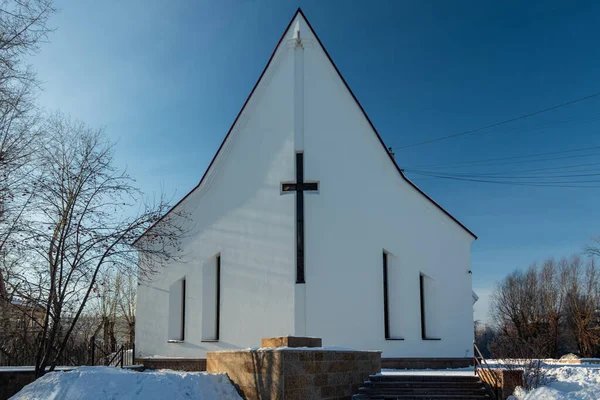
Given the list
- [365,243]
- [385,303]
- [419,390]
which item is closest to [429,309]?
[385,303]

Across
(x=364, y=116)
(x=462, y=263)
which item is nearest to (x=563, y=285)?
(x=462, y=263)

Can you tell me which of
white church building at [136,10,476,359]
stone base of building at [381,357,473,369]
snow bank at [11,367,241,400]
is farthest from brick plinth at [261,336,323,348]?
stone base of building at [381,357,473,369]

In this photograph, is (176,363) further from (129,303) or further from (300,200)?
(129,303)

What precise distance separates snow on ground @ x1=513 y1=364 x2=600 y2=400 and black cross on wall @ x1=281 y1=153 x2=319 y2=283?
317 inches

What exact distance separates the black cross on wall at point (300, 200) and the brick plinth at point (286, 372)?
6.52 meters

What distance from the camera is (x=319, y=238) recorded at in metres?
18.5

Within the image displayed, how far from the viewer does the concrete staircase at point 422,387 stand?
11805 mm

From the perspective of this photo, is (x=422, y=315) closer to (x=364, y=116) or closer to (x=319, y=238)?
(x=319, y=238)

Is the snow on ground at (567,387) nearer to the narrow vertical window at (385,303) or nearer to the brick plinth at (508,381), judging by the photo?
the brick plinth at (508,381)

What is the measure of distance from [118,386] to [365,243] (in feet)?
36.5

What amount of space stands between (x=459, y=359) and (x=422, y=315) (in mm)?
1876

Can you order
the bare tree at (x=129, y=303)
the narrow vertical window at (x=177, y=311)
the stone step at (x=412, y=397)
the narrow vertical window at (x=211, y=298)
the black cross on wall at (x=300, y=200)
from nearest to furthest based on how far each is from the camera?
the stone step at (x=412, y=397) → the black cross on wall at (x=300, y=200) → the narrow vertical window at (x=211, y=298) → the narrow vertical window at (x=177, y=311) → the bare tree at (x=129, y=303)

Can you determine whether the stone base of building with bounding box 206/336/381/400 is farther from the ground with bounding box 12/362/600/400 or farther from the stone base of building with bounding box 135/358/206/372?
the stone base of building with bounding box 135/358/206/372

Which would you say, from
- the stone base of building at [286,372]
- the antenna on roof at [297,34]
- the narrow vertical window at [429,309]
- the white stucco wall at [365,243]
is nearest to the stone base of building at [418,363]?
the white stucco wall at [365,243]
